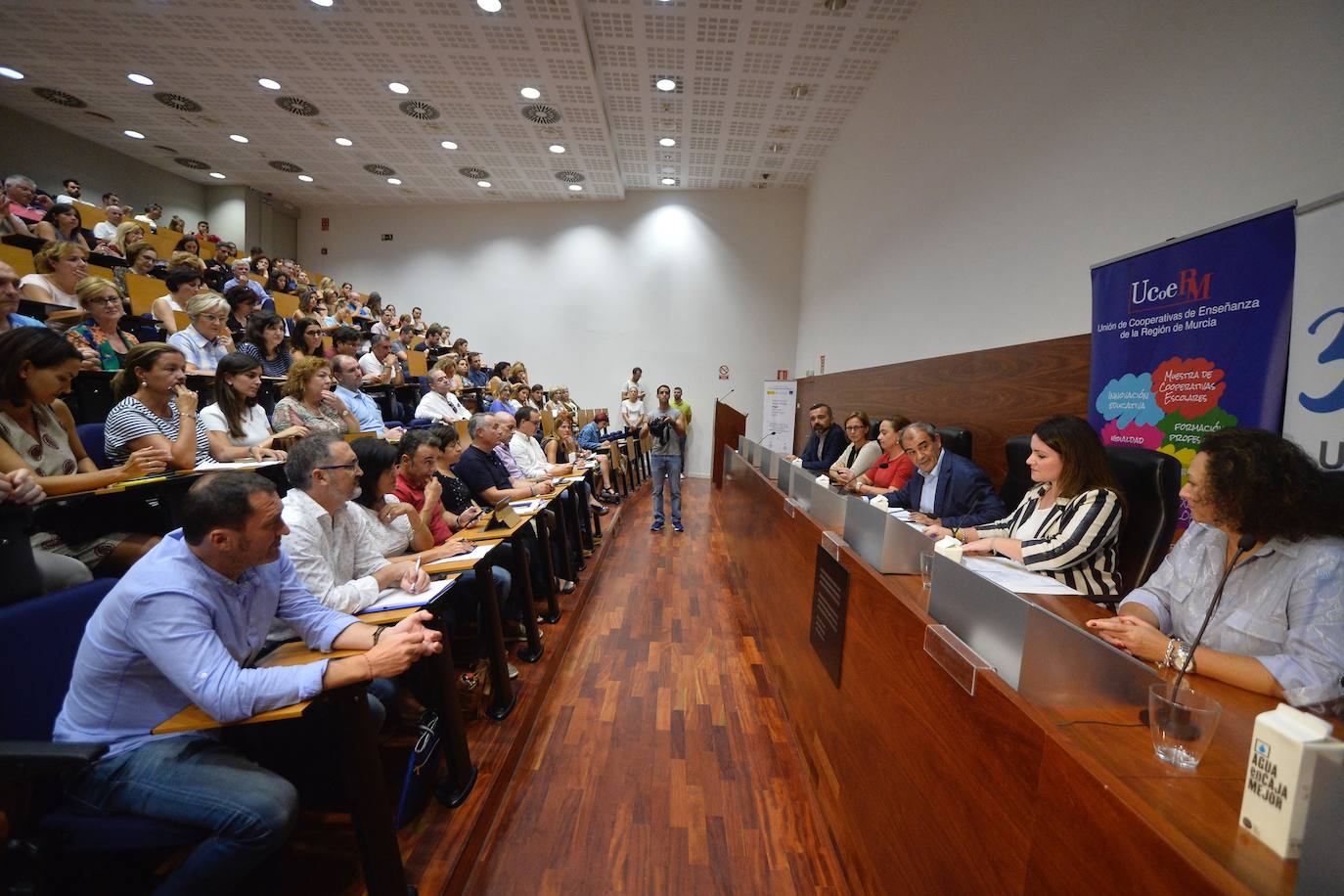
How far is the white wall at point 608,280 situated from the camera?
8242 millimetres

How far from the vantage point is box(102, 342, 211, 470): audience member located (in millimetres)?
2094

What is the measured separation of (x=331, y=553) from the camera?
1.74m

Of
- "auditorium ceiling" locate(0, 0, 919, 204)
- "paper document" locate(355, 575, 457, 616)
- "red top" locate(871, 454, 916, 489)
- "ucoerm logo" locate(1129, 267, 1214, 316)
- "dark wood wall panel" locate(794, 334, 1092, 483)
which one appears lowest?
"paper document" locate(355, 575, 457, 616)

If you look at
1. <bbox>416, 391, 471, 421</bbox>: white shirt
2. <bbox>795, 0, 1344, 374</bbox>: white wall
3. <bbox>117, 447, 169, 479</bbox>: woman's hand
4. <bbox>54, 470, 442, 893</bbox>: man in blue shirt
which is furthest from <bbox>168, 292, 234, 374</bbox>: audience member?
<bbox>795, 0, 1344, 374</bbox>: white wall

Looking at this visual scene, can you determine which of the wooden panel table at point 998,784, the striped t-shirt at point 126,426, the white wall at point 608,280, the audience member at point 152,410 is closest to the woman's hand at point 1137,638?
the wooden panel table at point 998,784

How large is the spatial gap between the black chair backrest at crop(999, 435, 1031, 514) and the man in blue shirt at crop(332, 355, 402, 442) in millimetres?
3433

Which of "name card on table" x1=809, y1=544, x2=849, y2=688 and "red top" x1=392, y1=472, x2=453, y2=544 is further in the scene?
"red top" x1=392, y1=472, x2=453, y2=544

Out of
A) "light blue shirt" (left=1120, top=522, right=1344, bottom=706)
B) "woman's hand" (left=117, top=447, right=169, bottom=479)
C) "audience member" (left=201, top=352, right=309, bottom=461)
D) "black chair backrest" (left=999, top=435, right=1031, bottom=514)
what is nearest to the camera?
"light blue shirt" (left=1120, top=522, right=1344, bottom=706)

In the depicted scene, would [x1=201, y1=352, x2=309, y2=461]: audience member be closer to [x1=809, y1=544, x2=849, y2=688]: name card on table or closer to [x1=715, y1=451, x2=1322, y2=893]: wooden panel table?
[x1=809, y1=544, x2=849, y2=688]: name card on table

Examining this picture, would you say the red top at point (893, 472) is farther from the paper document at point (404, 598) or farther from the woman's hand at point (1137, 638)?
the paper document at point (404, 598)

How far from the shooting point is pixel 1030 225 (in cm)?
271

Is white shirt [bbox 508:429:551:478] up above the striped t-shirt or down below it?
below

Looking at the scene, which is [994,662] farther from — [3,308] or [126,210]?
[126,210]

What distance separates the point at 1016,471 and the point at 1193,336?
817 mm
